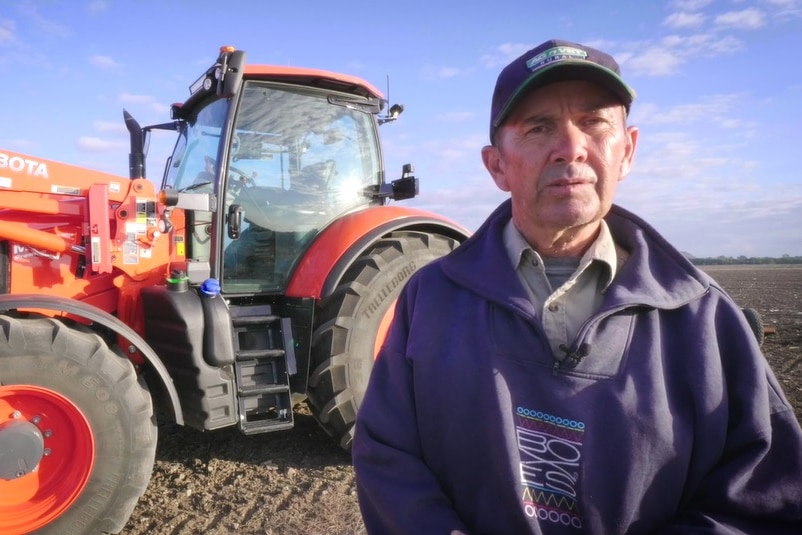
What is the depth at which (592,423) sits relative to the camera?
4.12 ft

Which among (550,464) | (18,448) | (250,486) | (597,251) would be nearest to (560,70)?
(597,251)

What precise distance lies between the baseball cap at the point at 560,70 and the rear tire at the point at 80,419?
87.6 inches

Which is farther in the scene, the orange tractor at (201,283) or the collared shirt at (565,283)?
the orange tractor at (201,283)

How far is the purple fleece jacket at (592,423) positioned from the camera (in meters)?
1.21

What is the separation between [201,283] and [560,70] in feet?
8.42

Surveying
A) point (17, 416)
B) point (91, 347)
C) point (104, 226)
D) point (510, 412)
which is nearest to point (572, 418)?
point (510, 412)

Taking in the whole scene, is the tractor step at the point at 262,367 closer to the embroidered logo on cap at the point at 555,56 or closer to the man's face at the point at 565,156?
the man's face at the point at 565,156

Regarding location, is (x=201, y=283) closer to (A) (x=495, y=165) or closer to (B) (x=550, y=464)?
(A) (x=495, y=165)

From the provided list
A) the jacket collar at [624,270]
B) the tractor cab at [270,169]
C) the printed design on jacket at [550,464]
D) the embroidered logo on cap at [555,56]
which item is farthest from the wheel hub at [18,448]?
the embroidered logo on cap at [555,56]

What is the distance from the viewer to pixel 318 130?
384 centimetres

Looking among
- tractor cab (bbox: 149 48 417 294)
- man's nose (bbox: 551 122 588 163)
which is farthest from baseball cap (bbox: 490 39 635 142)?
tractor cab (bbox: 149 48 417 294)

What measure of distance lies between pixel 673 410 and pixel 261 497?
98.5 inches

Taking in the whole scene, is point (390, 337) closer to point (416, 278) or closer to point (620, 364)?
point (416, 278)

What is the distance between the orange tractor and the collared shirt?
2091 millimetres
